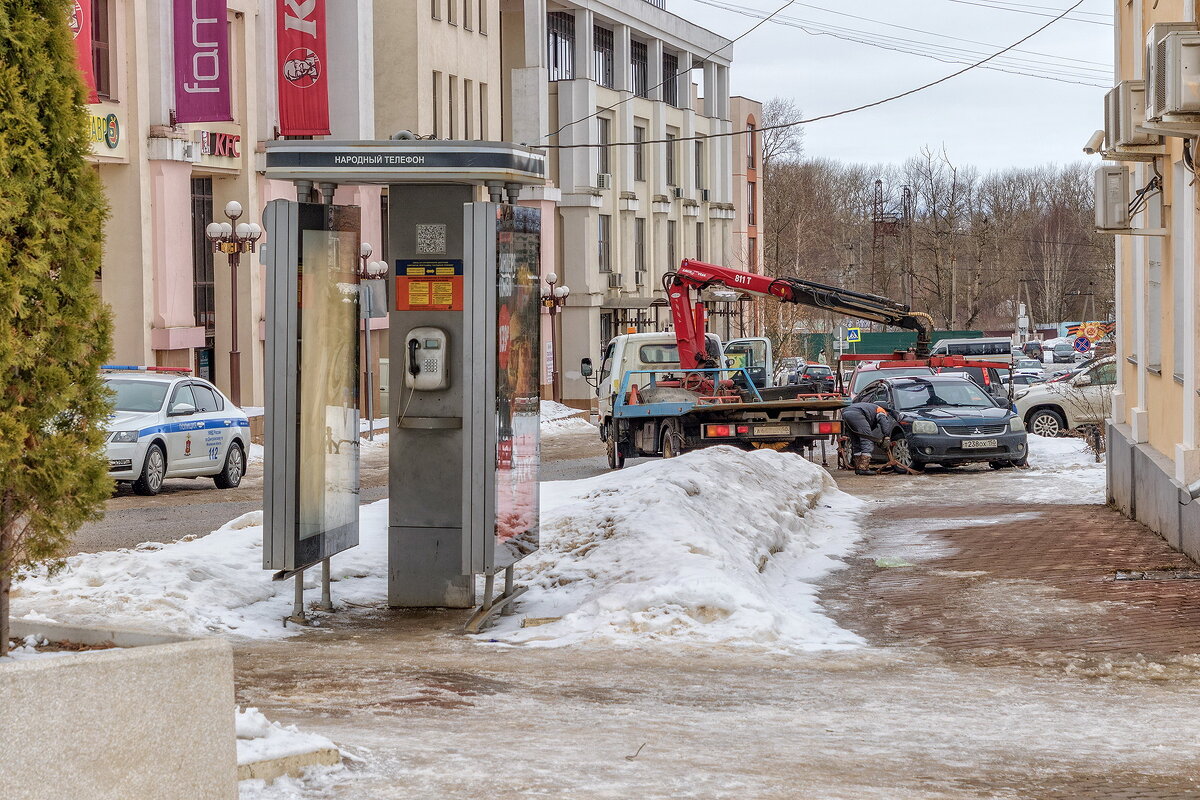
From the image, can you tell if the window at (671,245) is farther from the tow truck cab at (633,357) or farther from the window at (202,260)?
Answer: the tow truck cab at (633,357)

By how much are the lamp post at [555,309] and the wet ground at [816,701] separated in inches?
1419

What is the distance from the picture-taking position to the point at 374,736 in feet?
20.4

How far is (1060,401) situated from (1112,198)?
1625 cm

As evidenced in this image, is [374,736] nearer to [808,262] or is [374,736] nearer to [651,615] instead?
[651,615]

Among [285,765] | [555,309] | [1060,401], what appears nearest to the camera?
[285,765]

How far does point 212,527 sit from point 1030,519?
28.2 ft

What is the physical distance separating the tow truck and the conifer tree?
58.3 feet

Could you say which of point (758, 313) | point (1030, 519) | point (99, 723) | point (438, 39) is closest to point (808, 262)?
point (758, 313)

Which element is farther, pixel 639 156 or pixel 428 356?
pixel 639 156

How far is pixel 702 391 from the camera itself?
25016 millimetres

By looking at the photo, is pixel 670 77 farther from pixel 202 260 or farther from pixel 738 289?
pixel 738 289

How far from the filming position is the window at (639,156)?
6438 cm

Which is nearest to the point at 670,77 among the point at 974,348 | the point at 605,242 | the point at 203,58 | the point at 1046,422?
the point at 605,242

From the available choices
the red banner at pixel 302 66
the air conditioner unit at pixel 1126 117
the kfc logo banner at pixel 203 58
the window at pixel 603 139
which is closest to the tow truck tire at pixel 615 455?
the kfc logo banner at pixel 203 58
